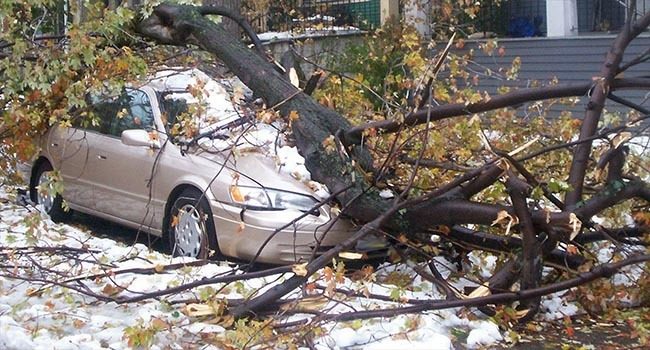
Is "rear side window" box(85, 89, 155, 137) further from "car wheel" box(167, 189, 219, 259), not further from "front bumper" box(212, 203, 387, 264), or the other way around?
"front bumper" box(212, 203, 387, 264)

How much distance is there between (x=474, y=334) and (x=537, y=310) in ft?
2.24

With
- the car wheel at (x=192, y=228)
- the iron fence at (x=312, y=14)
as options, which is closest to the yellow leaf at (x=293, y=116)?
the car wheel at (x=192, y=228)

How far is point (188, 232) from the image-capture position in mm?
8109

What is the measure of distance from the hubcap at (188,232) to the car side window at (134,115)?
101 cm

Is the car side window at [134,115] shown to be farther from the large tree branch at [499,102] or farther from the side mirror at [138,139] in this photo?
the large tree branch at [499,102]

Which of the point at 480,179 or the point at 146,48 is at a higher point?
the point at 146,48

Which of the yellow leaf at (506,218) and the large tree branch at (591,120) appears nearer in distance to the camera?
the yellow leaf at (506,218)

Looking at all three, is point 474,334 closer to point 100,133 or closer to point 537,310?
point 537,310

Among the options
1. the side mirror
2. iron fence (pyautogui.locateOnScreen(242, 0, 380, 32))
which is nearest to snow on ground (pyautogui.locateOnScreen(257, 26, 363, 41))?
iron fence (pyautogui.locateOnScreen(242, 0, 380, 32))

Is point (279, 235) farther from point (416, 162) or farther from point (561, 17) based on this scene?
point (561, 17)

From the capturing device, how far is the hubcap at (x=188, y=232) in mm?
7965

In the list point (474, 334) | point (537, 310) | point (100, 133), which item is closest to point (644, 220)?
point (537, 310)

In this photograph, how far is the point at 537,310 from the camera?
6695 mm

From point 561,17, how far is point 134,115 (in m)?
8.35
